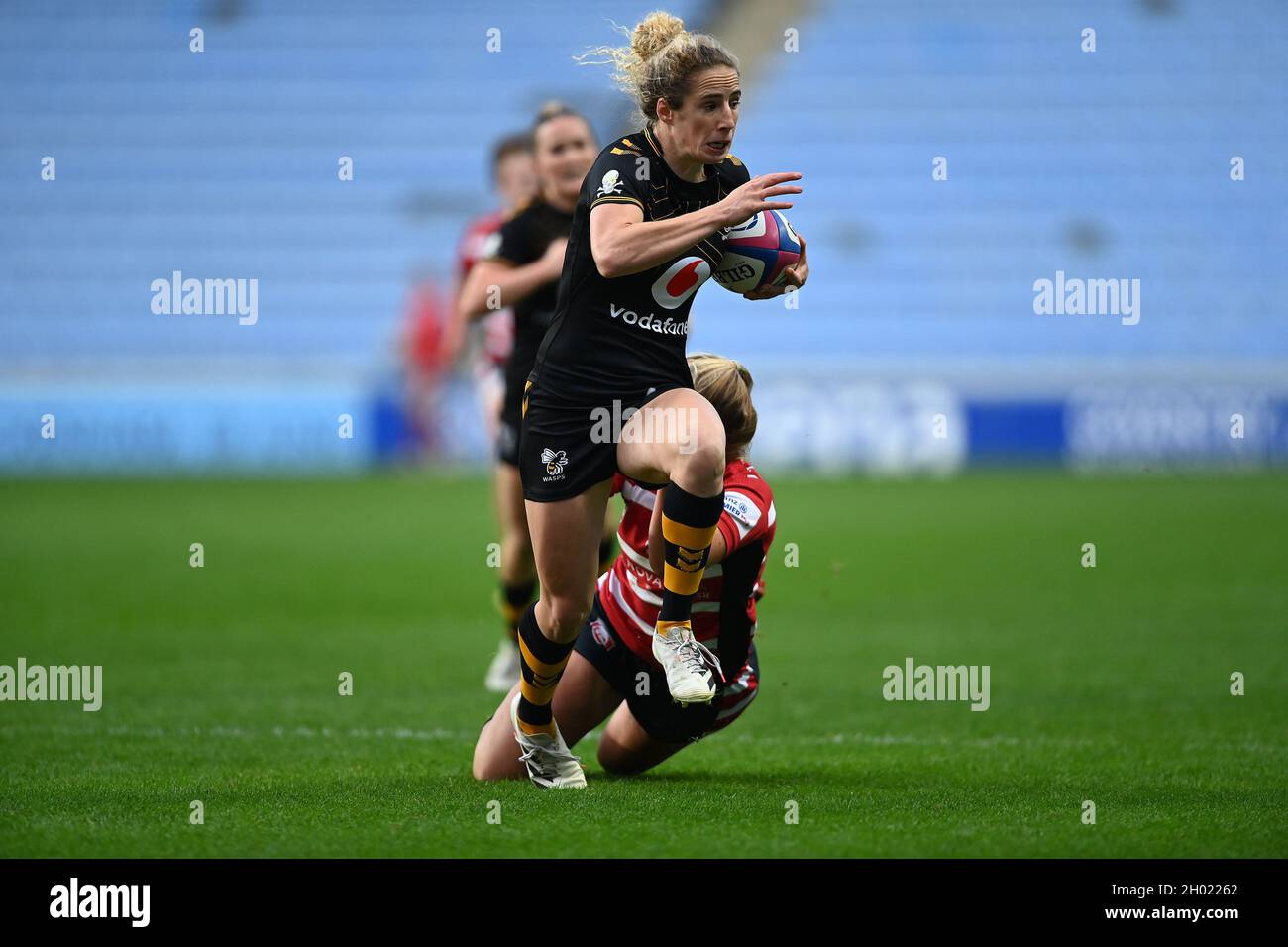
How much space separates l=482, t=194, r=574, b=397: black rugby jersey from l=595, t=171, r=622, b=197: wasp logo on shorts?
2669 mm

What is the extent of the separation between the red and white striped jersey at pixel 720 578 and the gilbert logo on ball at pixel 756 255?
2.10 ft

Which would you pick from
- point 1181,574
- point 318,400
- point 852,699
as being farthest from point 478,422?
point 852,699

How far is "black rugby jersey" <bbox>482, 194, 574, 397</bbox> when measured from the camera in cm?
739

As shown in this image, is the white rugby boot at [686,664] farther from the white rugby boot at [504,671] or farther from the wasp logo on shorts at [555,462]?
the white rugby boot at [504,671]

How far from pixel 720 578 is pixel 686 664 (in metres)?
0.58

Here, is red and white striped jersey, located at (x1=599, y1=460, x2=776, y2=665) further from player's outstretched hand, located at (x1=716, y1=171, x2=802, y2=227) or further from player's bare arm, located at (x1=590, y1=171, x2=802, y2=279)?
player's outstretched hand, located at (x1=716, y1=171, x2=802, y2=227)

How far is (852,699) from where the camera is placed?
24.3 feet

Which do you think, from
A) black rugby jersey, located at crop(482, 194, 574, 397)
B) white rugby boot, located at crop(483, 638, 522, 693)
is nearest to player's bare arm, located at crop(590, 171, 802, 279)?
black rugby jersey, located at crop(482, 194, 574, 397)

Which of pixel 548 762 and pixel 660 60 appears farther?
pixel 548 762

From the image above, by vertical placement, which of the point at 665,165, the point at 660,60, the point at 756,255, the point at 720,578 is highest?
the point at 660,60

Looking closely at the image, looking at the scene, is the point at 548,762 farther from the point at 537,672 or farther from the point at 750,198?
the point at 750,198

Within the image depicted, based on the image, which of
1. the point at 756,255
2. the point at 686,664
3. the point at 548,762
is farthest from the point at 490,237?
the point at 686,664

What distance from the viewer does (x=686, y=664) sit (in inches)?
180
